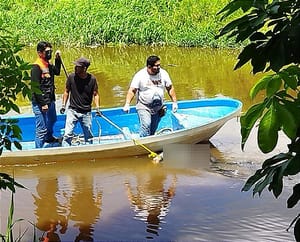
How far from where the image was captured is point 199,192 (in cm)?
721

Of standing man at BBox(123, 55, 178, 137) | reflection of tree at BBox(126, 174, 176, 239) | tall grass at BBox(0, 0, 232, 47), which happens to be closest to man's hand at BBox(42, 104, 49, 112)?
standing man at BBox(123, 55, 178, 137)

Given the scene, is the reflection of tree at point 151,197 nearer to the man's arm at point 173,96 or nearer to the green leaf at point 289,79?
the man's arm at point 173,96

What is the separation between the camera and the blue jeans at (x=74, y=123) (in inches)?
330

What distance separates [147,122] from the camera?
8.51 m

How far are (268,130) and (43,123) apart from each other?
272 inches

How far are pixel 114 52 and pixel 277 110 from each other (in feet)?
64.1

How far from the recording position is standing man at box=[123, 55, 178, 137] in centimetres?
836

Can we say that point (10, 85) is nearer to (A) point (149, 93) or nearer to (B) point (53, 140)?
(A) point (149, 93)

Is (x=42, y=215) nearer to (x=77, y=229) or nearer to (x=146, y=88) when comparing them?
(x=77, y=229)

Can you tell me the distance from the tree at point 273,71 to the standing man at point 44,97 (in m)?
6.14

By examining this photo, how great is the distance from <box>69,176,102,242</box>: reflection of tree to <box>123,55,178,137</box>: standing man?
3.95 feet

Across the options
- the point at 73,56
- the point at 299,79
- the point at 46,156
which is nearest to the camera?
the point at 299,79

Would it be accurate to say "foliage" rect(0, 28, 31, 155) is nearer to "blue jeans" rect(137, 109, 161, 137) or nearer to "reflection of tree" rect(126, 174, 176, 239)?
"reflection of tree" rect(126, 174, 176, 239)

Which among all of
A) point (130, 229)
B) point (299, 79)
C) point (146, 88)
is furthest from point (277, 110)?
point (146, 88)
